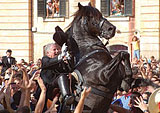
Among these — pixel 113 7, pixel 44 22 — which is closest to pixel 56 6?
pixel 44 22

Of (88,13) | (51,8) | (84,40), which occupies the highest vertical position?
(51,8)

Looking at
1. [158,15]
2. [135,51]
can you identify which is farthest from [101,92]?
[158,15]

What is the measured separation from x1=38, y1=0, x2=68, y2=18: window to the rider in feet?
72.9

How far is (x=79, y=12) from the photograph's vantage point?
32.5ft

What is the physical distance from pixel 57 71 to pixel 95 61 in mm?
797

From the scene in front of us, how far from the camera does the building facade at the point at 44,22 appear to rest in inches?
1204

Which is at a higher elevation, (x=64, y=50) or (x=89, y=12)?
(x=89, y=12)

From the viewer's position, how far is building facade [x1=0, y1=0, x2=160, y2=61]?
30594 mm

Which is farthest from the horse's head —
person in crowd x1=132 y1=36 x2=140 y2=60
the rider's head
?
person in crowd x1=132 y1=36 x2=140 y2=60

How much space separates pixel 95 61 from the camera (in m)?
9.23

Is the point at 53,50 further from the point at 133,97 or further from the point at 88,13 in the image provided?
the point at 133,97

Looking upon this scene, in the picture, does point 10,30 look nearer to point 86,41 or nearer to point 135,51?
point 135,51

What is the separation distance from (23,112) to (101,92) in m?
2.38

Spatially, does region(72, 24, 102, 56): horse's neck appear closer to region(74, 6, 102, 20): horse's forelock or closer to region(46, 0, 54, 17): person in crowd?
region(74, 6, 102, 20): horse's forelock
